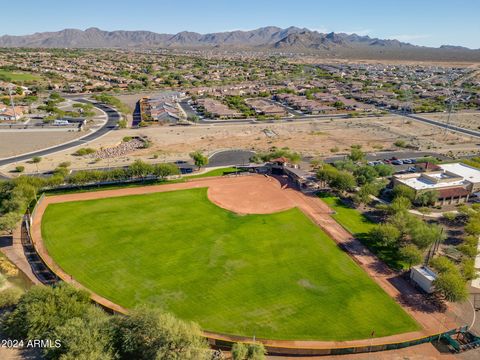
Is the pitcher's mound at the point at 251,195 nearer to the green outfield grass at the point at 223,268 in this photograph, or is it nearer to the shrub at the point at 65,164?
the green outfield grass at the point at 223,268

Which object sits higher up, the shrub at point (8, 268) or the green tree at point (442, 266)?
the green tree at point (442, 266)

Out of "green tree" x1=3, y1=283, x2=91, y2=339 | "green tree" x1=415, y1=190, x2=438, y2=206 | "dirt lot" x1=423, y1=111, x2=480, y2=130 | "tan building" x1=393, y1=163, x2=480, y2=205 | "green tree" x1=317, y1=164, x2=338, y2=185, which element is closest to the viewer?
"green tree" x1=3, y1=283, x2=91, y2=339

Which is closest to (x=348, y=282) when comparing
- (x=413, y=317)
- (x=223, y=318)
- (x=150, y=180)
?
(x=413, y=317)

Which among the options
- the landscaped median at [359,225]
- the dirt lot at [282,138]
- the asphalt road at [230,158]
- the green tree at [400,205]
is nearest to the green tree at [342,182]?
the landscaped median at [359,225]

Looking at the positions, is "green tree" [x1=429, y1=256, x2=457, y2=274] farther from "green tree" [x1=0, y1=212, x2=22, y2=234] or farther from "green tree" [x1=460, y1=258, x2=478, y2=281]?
Result: "green tree" [x1=0, y1=212, x2=22, y2=234]

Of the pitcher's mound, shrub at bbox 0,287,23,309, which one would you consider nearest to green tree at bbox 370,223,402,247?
the pitcher's mound

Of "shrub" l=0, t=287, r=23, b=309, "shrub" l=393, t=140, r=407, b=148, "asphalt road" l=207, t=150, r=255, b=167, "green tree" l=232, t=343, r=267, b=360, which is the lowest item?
"asphalt road" l=207, t=150, r=255, b=167
